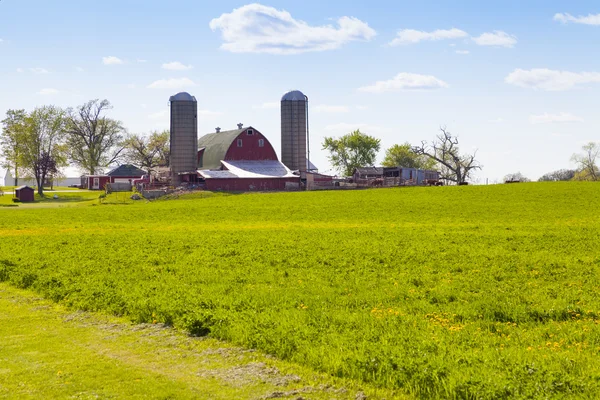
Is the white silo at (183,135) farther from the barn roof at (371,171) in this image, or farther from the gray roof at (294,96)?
the barn roof at (371,171)

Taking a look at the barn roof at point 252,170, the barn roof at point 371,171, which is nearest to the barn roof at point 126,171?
the barn roof at point 252,170

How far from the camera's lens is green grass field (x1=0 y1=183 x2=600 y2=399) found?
11.9 metres

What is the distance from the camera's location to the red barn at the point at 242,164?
312 feet

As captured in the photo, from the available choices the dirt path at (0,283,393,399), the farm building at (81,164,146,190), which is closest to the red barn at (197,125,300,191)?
the farm building at (81,164,146,190)

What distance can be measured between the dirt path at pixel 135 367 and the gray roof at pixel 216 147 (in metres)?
90.1

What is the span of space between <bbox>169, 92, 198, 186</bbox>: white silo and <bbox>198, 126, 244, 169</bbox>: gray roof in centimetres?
457

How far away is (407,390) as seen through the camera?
11.3m

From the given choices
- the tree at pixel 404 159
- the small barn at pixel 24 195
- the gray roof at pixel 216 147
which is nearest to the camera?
the small barn at pixel 24 195

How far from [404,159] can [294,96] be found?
5374 centimetres

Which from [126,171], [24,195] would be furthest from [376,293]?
[126,171]

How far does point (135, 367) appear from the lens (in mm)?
13008

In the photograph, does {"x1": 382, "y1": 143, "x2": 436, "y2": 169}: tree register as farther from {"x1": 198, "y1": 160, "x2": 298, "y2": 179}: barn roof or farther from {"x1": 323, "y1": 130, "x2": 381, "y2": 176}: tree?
{"x1": 198, "y1": 160, "x2": 298, "y2": 179}: barn roof

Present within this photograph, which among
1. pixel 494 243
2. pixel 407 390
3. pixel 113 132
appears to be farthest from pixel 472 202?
pixel 113 132

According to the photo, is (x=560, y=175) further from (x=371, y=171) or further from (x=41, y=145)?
(x=41, y=145)
